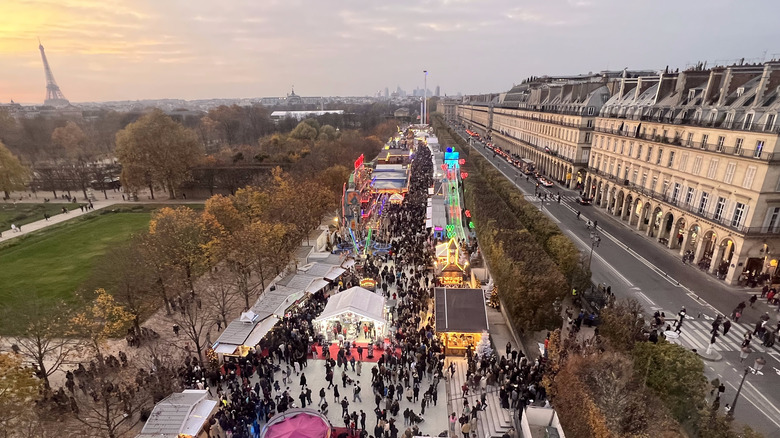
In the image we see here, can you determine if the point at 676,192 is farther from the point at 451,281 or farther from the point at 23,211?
the point at 23,211

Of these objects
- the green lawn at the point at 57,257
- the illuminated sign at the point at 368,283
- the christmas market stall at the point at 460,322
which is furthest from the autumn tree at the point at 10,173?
the christmas market stall at the point at 460,322

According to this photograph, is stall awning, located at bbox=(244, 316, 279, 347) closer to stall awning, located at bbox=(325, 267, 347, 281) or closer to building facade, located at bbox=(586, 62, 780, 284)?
stall awning, located at bbox=(325, 267, 347, 281)

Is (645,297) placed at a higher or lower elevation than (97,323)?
lower

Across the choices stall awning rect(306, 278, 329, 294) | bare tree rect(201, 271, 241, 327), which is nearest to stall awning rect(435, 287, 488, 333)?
stall awning rect(306, 278, 329, 294)

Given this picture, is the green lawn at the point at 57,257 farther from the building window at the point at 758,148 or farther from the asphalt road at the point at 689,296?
the building window at the point at 758,148

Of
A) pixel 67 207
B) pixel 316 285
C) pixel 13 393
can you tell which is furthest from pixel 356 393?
pixel 67 207

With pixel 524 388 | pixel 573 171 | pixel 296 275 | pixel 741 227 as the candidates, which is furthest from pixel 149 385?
pixel 573 171
